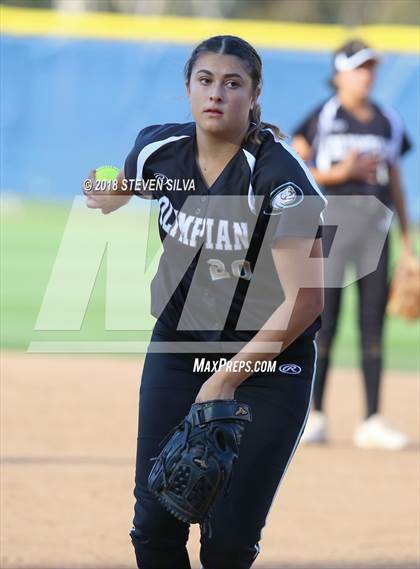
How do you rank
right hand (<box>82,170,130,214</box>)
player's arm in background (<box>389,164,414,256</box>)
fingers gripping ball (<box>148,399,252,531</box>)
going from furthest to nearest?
1. player's arm in background (<box>389,164,414,256</box>)
2. right hand (<box>82,170,130,214</box>)
3. fingers gripping ball (<box>148,399,252,531</box>)

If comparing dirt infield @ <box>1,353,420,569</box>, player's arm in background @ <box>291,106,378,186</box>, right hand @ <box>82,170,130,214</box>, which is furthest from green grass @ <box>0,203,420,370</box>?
right hand @ <box>82,170,130,214</box>

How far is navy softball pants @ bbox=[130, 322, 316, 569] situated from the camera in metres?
3.25

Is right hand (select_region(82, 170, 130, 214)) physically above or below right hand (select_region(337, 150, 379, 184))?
below

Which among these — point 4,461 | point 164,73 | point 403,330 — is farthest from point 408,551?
point 164,73

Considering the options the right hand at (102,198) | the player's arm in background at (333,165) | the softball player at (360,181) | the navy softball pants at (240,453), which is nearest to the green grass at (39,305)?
the player's arm in background at (333,165)

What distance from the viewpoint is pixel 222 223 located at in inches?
132

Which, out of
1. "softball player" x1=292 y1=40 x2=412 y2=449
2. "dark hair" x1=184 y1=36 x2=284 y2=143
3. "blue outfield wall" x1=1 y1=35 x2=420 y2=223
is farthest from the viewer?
"blue outfield wall" x1=1 y1=35 x2=420 y2=223

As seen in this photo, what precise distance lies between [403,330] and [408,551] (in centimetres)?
685

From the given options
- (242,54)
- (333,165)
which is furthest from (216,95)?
(333,165)

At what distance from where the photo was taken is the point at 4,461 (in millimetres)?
5953

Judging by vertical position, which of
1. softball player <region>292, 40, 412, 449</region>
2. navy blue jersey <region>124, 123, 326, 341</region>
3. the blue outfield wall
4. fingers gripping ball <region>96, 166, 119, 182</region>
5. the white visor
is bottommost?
navy blue jersey <region>124, 123, 326, 341</region>

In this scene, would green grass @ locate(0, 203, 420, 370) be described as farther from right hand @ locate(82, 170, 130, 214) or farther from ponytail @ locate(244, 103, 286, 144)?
ponytail @ locate(244, 103, 286, 144)

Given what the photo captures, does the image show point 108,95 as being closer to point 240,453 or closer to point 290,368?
point 290,368

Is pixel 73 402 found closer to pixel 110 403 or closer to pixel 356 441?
pixel 110 403
